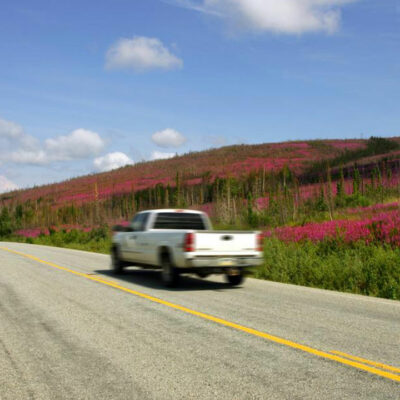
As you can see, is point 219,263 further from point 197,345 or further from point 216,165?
point 216,165

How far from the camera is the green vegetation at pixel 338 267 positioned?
11.1 meters

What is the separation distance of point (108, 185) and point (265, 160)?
24602mm

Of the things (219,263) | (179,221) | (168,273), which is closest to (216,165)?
(179,221)

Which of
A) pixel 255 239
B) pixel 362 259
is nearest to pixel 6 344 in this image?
pixel 255 239

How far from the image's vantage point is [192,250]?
10.8m

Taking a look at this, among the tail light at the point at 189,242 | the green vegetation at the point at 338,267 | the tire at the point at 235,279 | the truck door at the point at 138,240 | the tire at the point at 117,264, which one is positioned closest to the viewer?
the tail light at the point at 189,242

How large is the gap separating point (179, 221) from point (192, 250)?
281 centimetres

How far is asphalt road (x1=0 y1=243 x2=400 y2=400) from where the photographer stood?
4.64 m

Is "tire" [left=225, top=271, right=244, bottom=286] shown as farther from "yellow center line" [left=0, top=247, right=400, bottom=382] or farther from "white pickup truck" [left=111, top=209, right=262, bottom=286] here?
"yellow center line" [left=0, top=247, right=400, bottom=382]

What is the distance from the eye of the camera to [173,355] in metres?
5.74

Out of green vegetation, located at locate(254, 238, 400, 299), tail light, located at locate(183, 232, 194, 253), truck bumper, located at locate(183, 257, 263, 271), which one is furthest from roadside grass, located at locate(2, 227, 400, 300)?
tail light, located at locate(183, 232, 194, 253)

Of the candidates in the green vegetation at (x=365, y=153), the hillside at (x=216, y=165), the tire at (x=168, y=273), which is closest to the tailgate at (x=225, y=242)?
the tire at (x=168, y=273)

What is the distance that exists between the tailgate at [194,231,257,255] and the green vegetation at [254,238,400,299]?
2.00 metres

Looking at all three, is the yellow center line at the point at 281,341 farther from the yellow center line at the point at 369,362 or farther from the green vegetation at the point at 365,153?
the green vegetation at the point at 365,153
